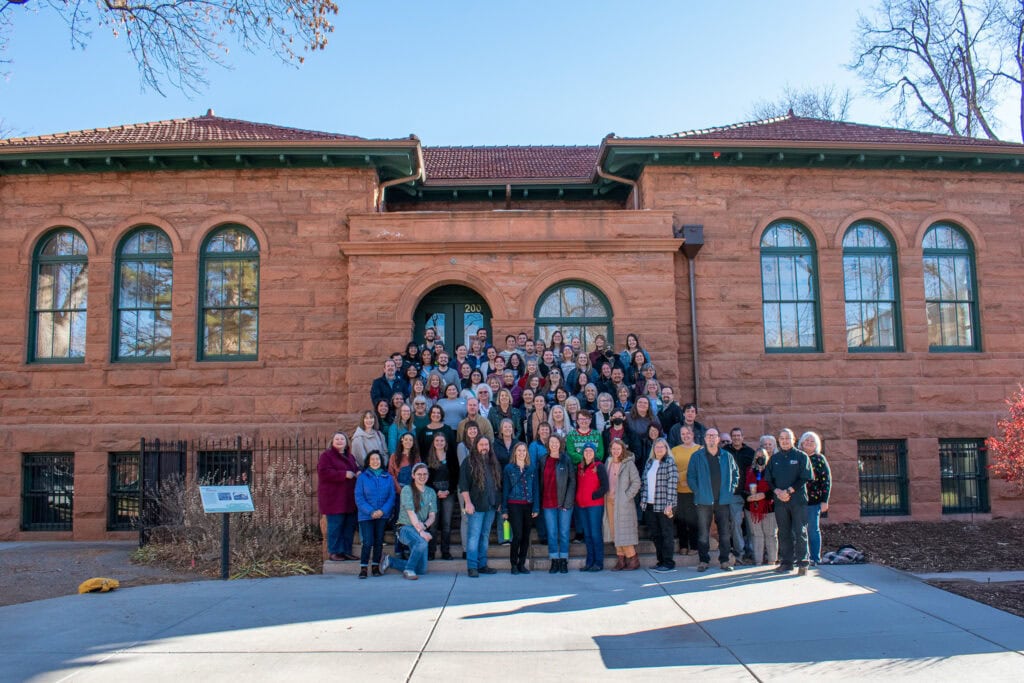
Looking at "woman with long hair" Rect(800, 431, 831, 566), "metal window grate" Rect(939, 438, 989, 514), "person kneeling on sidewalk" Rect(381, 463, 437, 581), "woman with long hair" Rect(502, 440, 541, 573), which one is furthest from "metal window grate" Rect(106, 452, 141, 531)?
"metal window grate" Rect(939, 438, 989, 514)

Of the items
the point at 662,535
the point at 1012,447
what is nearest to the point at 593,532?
the point at 662,535

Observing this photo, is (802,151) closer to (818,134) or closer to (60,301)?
(818,134)

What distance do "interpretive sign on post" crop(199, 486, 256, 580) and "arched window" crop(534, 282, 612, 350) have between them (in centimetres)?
552

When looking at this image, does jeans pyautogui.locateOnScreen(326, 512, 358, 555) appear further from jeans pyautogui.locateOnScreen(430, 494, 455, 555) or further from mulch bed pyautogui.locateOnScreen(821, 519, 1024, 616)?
mulch bed pyautogui.locateOnScreen(821, 519, 1024, 616)

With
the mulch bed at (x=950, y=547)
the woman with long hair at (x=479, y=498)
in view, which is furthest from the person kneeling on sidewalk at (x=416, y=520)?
the mulch bed at (x=950, y=547)

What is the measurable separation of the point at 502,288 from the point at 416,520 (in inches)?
193

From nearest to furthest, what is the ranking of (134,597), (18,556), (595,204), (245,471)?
(134,597) < (18,556) < (245,471) < (595,204)

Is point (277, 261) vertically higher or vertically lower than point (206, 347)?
higher

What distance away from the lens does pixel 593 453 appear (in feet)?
31.0

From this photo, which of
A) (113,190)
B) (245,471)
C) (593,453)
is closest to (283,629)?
(593,453)

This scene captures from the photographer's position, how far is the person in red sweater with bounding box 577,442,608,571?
31.0 feet

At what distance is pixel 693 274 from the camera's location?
43.3 feet

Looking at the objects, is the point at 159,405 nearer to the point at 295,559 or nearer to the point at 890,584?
the point at 295,559

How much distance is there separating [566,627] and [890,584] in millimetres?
3988
